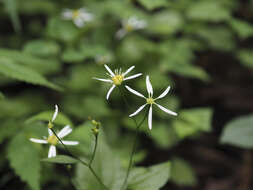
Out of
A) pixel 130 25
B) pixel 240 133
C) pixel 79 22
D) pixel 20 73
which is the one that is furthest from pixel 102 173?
pixel 130 25

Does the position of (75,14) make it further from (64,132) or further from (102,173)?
(102,173)

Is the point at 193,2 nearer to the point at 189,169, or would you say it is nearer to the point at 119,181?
the point at 189,169

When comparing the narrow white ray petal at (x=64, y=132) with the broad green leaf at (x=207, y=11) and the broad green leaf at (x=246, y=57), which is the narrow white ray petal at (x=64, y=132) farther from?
the broad green leaf at (x=246, y=57)

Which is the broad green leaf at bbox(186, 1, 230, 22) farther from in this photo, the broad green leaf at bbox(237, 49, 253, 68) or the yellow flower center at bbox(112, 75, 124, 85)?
the yellow flower center at bbox(112, 75, 124, 85)

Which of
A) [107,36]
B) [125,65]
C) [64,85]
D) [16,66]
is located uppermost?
[107,36]

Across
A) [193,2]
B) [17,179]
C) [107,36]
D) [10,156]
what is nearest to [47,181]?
[17,179]

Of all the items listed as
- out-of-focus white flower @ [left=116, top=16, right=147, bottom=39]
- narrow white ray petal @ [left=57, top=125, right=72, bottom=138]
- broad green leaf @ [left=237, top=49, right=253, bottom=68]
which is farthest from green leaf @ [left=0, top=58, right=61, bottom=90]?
broad green leaf @ [left=237, top=49, right=253, bottom=68]
